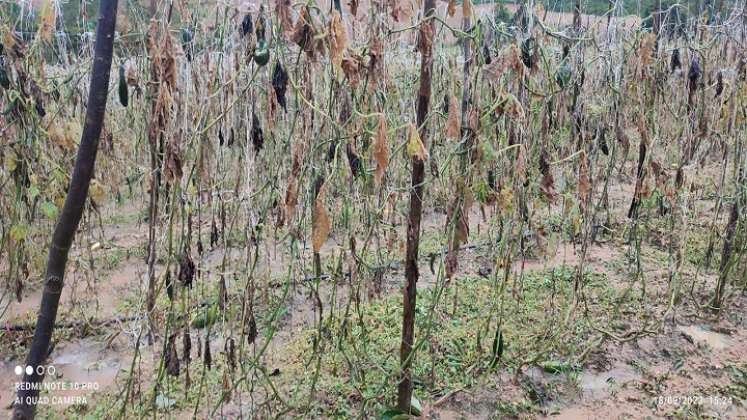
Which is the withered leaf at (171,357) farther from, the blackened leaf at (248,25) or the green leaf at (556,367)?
the green leaf at (556,367)

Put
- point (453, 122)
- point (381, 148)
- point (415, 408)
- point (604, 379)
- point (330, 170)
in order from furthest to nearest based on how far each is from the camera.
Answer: point (330, 170), point (604, 379), point (415, 408), point (453, 122), point (381, 148)

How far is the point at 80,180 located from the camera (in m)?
0.73

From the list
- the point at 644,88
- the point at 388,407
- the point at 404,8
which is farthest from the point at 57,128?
the point at 644,88

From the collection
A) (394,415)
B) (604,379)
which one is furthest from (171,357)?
(604,379)

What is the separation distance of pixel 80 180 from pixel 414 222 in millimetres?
969

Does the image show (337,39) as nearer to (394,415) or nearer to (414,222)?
(414,222)

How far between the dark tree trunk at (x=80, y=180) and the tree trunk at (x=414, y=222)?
825mm

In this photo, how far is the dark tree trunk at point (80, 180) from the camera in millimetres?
710

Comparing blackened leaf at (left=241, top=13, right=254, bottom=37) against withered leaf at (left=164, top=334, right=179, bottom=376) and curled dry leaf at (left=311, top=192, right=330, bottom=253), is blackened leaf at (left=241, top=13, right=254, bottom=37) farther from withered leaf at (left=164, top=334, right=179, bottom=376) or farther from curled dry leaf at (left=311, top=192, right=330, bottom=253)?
withered leaf at (left=164, top=334, right=179, bottom=376)

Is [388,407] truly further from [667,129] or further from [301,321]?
[667,129]

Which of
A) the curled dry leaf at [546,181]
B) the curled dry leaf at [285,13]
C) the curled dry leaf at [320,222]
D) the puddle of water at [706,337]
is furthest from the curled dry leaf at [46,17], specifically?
the puddle of water at [706,337]

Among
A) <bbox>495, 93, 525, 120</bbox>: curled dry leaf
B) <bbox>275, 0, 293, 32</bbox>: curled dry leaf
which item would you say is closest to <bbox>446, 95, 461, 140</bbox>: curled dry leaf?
<bbox>495, 93, 525, 120</bbox>: curled dry leaf

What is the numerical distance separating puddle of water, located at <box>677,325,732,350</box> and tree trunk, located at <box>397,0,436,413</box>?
142 cm

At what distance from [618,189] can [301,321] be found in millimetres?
3168
